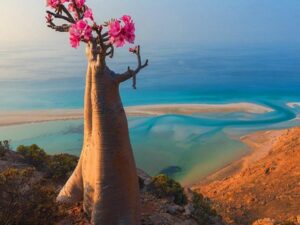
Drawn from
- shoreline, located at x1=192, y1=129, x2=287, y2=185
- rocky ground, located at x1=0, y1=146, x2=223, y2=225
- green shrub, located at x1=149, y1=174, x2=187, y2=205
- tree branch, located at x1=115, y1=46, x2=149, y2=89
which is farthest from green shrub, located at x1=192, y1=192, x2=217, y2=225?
shoreline, located at x1=192, y1=129, x2=287, y2=185

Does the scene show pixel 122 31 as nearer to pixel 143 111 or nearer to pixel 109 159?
pixel 109 159

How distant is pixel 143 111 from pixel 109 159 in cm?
4066

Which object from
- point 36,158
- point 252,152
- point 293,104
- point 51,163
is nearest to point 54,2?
point 51,163

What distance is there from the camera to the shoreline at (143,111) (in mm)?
42594

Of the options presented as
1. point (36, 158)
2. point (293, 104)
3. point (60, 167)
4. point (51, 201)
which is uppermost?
point (51, 201)

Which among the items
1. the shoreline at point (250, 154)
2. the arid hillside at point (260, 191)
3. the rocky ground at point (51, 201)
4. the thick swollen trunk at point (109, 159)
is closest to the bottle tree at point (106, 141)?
the thick swollen trunk at point (109, 159)

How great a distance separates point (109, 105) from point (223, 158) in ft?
86.8

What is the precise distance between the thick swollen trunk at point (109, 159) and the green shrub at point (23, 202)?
3.15 feet

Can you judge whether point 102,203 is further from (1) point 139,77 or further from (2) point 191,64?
(2) point 191,64

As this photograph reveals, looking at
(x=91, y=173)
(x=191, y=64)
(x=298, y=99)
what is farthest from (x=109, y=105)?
(x=191, y=64)

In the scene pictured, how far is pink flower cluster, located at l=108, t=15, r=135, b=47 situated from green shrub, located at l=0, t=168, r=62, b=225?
399cm

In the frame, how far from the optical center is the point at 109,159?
8.32 meters

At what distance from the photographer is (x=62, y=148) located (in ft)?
112

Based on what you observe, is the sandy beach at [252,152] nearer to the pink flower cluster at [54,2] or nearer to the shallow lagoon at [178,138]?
the shallow lagoon at [178,138]
